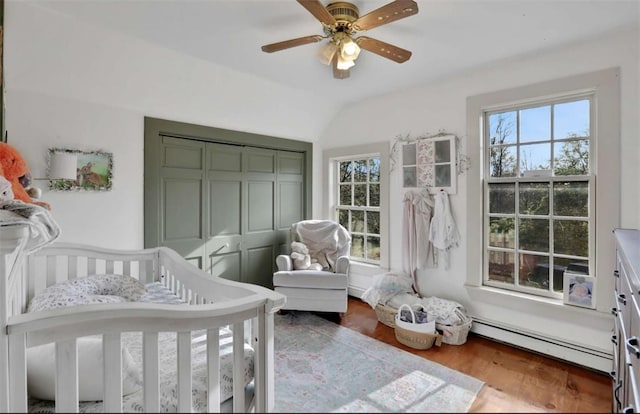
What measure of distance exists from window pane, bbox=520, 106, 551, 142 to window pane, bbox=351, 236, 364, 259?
3113 millimetres

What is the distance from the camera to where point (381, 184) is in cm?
350

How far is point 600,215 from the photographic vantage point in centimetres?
189

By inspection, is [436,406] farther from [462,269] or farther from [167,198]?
[167,198]

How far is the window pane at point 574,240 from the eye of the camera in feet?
4.75

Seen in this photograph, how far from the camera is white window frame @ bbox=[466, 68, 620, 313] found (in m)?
1.29

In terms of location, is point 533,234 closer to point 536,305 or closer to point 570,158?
point 570,158

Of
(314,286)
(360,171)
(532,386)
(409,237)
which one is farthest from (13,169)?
(360,171)

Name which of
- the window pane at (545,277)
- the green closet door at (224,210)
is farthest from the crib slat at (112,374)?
the green closet door at (224,210)

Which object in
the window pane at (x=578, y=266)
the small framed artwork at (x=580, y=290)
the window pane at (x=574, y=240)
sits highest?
the window pane at (x=574, y=240)

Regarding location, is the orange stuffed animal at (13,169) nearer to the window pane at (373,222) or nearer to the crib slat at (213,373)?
the crib slat at (213,373)

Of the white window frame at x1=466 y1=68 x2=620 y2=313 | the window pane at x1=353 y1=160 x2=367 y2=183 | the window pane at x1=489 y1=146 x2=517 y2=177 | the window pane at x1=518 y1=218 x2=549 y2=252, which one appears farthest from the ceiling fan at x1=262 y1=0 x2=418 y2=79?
the window pane at x1=353 y1=160 x2=367 y2=183

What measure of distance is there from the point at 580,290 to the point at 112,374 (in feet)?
8.94

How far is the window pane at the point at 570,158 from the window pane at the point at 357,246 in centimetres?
281

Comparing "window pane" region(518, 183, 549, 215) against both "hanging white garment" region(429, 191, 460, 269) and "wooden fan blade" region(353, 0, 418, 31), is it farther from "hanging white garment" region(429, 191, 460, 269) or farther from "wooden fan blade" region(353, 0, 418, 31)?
"hanging white garment" region(429, 191, 460, 269)
